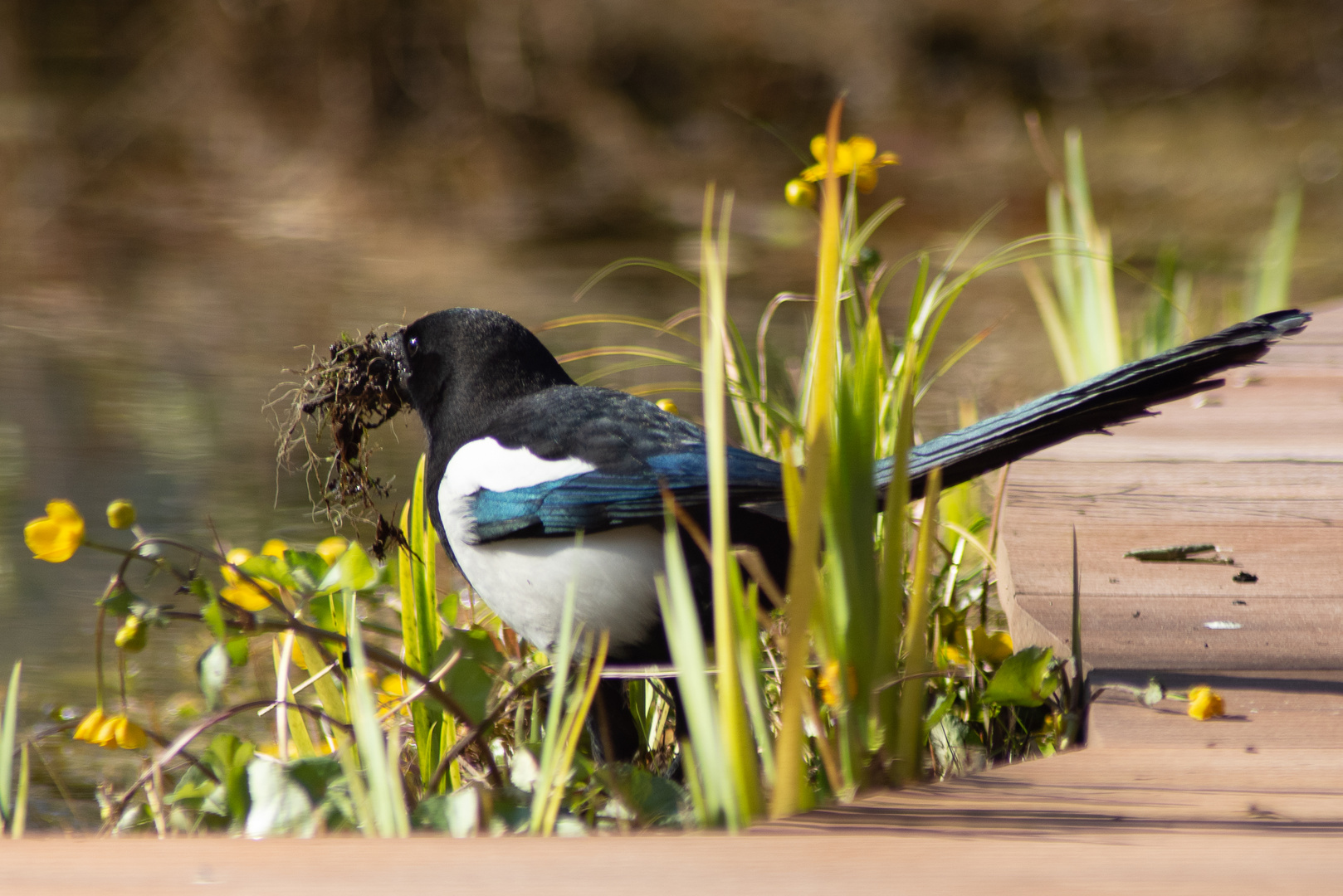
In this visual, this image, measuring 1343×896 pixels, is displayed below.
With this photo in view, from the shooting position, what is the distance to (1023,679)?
1573 millimetres

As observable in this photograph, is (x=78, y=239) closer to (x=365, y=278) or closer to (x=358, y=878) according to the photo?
(x=365, y=278)

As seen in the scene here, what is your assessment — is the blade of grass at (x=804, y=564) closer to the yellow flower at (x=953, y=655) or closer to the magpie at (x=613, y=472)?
the magpie at (x=613, y=472)

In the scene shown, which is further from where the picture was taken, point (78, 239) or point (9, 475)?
point (78, 239)

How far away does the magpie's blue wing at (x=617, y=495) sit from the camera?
154 cm

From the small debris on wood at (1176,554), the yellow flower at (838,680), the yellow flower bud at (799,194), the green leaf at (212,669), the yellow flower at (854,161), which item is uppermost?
the yellow flower at (854,161)

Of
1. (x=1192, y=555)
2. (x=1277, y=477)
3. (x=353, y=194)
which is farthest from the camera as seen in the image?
(x=353, y=194)

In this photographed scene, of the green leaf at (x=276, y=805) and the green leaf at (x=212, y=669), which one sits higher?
the green leaf at (x=212, y=669)

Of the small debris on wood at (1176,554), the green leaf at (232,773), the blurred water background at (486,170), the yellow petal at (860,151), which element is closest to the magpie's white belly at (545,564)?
the green leaf at (232,773)

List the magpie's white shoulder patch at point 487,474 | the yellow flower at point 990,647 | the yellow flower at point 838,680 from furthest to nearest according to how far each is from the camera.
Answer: the yellow flower at point 990,647 < the magpie's white shoulder patch at point 487,474 < the yellow flower at point 838,680

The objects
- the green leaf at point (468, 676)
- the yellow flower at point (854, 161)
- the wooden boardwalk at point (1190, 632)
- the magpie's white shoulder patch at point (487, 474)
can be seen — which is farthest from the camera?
the yellow flower at point (854, 161)

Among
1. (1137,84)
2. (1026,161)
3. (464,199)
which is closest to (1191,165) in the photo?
(1026,161)

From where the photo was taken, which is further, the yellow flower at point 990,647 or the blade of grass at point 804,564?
the yellow flower at point 990,647

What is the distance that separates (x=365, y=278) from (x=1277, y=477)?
4.08 meters

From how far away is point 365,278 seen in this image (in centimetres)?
569
